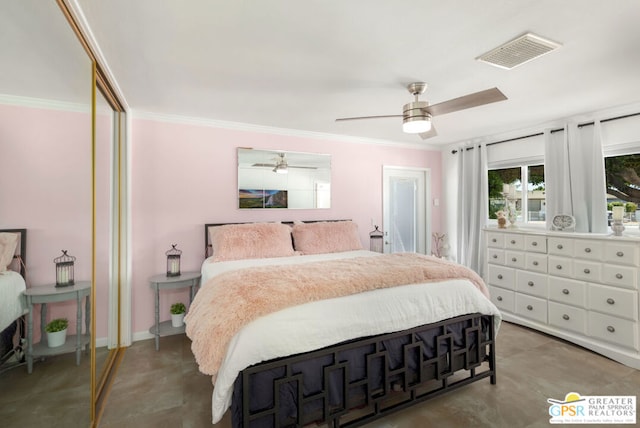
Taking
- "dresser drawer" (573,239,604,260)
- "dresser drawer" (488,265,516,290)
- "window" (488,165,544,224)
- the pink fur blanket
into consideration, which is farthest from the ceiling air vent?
"dresser drawer" (488,265,516,290)

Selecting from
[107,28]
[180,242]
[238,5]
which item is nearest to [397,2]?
[238,5]

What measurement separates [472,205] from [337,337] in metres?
3.52

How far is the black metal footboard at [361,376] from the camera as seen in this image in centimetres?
155

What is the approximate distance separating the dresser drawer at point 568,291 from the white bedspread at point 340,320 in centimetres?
124

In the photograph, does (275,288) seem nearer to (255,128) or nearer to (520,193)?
(255,128)

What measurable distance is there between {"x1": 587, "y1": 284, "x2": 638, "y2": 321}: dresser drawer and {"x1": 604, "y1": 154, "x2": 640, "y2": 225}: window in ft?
2.77

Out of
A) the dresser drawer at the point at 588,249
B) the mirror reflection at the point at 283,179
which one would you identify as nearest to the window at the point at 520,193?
the dresser drawer at the point at 588,249

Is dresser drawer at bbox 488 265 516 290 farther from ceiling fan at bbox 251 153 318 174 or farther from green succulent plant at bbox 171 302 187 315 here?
green succulent plant at bbox 171 302 187 315

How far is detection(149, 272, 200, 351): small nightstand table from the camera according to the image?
115 inches

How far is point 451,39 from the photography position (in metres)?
1.87

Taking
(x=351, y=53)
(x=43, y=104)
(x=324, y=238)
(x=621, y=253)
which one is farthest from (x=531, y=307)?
(x=43, y=104)

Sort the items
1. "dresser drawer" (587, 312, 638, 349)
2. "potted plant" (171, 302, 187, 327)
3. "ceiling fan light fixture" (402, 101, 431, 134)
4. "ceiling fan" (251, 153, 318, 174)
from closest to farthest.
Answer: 1. "ceiling fan light fixture" (402, 101, 431, 134)
2. "dresser drawer" (587, 312, 638, 349)
3. "potted plant" (171, 302, 187, 327)
4. "ceiling fan" (251, 153, 318, 174)

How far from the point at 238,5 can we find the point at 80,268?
168 centimetres

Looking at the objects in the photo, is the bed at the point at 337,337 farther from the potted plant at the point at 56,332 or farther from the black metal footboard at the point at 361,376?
the potted plant at the point at 56,332
